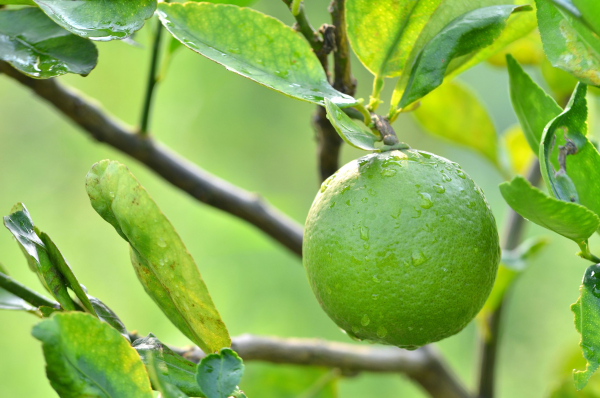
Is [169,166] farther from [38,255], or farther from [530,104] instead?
[530,104]

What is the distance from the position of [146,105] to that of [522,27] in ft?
1.57

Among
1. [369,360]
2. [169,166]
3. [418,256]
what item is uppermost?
[418,256]

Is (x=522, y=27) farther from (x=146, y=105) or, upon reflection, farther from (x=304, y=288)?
(x=304, y=288)

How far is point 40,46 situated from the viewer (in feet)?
1.61

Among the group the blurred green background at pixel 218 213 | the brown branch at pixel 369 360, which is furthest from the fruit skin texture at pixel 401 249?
the blurred green background at pixel 218 213

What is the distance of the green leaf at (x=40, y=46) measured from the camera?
463 mm

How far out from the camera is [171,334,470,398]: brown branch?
0.80 meters

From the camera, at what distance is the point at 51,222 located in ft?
7.32

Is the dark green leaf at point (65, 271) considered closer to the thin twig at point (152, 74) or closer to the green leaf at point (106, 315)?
the green leaf at point (106, 315)

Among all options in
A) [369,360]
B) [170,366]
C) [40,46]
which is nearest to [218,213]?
[369,360]

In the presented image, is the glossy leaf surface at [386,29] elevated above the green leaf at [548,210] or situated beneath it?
elevated above

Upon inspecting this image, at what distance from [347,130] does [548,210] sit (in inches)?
5.8

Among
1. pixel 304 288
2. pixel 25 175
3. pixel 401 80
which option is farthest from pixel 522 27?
pixel 25 175

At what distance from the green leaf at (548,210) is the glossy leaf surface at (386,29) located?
195mm
